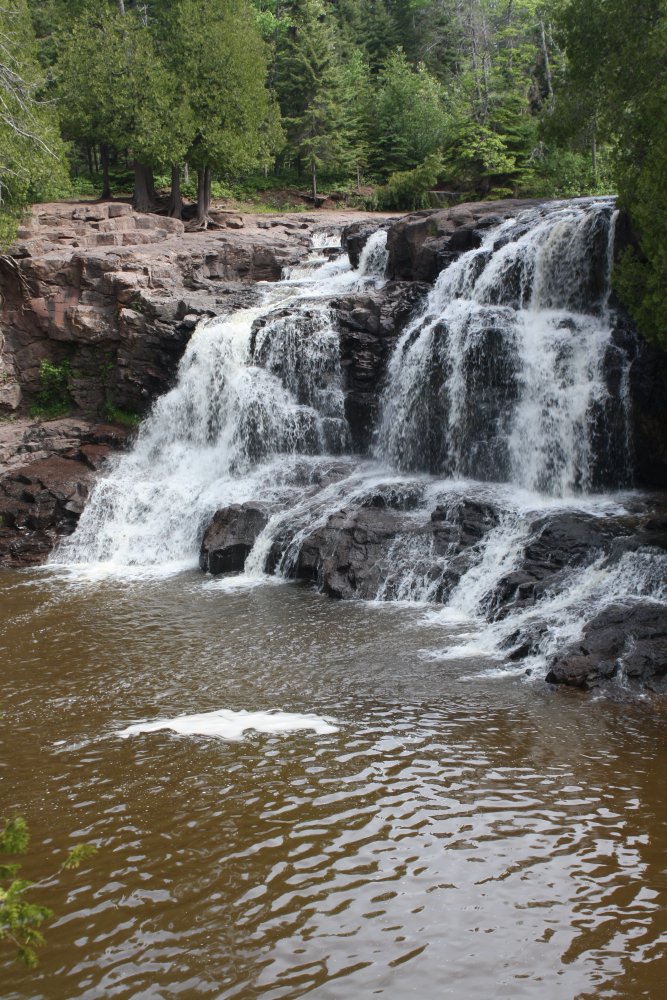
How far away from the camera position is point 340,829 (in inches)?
280

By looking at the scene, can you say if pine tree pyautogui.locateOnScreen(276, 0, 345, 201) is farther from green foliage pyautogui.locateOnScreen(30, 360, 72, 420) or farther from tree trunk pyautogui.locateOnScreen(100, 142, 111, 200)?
green foliage pyautogui.locateOnScreen(30, 360, 72, 420)

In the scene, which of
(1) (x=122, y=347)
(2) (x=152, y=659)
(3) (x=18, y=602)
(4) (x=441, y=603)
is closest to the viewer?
(2) (x=152, y=659)

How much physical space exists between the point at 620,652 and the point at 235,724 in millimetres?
4722

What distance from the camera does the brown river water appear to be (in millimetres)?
5492

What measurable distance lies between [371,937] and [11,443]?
754 inches

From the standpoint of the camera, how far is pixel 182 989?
530 centimetres

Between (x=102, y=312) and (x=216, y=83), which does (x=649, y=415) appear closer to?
(x=102, y=312)

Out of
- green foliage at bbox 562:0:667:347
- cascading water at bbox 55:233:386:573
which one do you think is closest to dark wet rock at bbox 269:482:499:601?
cascading water at bbox 55:233:386:573

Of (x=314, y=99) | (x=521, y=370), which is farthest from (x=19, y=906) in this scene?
(x=314, y=99)

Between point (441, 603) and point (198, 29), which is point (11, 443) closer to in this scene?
point (441, 603)

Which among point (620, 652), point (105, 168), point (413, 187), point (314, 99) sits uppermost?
point (314, 99)

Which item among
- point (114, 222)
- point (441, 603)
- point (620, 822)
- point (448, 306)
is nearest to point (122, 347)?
point (114, 222)

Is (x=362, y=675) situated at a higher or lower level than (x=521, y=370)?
lower

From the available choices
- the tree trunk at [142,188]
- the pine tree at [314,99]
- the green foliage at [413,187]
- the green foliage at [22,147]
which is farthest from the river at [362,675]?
the pine tree at [314,99]
